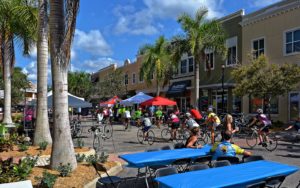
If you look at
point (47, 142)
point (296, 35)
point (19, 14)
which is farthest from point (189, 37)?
point (47, 142)

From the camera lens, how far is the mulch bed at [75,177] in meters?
7.50

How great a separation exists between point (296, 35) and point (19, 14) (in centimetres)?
1726

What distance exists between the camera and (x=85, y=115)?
51156 millimetres

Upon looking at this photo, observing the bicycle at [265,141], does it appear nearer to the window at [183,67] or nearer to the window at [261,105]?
the window at [261,105]

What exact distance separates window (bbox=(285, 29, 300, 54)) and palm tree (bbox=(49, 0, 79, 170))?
18790mm

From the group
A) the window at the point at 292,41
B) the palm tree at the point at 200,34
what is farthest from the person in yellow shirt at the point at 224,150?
the palm tree at the point at 200,34

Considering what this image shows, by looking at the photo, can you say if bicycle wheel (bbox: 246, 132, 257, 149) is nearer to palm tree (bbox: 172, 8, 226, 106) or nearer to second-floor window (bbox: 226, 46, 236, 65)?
palm tree (bbox: 172, 8, 226, 106)

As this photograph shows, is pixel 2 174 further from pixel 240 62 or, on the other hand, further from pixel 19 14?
pixel 240 62

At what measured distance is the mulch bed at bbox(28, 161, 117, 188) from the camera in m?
7.50

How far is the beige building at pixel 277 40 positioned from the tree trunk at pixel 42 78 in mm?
16935

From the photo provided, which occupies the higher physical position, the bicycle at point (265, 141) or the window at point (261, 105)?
the window at point (261, 105)

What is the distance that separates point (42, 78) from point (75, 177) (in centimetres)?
516

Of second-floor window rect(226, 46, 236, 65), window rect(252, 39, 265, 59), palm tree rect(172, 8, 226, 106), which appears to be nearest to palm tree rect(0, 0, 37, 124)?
palm tree rect(172, 8, 226, 106)

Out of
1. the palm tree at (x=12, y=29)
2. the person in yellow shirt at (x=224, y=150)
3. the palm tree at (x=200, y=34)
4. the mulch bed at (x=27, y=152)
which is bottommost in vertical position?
the mulch bed at (x=27, y=152)
